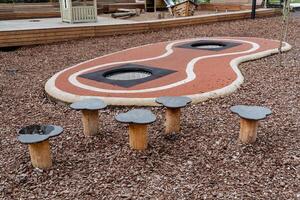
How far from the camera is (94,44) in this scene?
959cm

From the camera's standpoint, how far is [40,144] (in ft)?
10.3

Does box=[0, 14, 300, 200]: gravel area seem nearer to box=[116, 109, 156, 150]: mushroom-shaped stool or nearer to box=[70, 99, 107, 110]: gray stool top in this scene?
box=[116, 109, 156, 150]: mushroom-shaped stool

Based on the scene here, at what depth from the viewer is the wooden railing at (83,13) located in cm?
1152

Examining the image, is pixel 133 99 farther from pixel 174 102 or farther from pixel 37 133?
pixel 37 133

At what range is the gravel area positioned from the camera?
2.92 m

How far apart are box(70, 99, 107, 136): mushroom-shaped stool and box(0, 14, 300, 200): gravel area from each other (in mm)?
Answer: 122

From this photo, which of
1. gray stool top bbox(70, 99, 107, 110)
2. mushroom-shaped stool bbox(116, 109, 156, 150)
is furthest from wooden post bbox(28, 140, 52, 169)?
mushroom-shaped stool bbox(116, 109, 156, 150)

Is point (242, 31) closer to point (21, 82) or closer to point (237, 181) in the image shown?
point (21, 82)

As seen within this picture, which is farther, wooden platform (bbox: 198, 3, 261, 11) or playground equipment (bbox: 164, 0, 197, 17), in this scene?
wooden platform (bbox: 198, 3, 261, 11)

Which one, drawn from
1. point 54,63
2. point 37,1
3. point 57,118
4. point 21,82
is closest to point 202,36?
point 54,63

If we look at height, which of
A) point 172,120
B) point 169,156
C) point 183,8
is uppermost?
point 183,8

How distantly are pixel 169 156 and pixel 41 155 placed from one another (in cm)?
124

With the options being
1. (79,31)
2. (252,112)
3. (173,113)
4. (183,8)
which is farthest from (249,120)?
(183,8)

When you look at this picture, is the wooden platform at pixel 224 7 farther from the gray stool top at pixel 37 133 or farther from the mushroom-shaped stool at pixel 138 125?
the gray stool top at pixel 37 133
